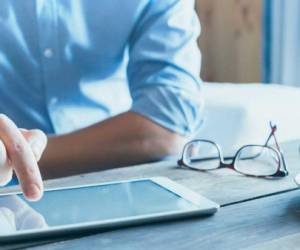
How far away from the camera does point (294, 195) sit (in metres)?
0.63

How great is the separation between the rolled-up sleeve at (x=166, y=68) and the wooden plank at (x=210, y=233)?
1.41 feet

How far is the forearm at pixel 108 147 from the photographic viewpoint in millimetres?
958

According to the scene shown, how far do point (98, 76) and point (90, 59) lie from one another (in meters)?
0.04

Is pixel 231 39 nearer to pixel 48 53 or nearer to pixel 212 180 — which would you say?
pixel 48 53

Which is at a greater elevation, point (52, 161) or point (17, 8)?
point (17, 8)

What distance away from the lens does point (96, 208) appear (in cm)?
56

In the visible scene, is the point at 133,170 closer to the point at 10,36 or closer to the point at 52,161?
the point at 52,161

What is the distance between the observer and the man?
970 millimetres

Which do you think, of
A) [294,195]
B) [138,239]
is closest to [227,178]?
[294,195]

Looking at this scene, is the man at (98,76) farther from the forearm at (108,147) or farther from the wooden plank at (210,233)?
the wooden plank at (210,233)

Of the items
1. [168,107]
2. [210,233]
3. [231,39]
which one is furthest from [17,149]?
[231,39]

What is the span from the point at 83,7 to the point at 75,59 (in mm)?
93

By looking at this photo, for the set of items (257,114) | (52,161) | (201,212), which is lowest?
(257,114)

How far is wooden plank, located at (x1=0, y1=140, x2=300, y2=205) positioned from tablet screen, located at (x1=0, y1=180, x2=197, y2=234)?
5 centimetres
